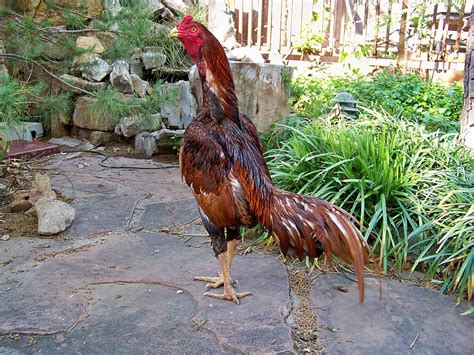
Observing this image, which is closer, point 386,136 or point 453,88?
point 386,136

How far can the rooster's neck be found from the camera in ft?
7.64

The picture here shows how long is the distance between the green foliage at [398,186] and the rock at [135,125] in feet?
7.75

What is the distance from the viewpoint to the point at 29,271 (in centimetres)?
279

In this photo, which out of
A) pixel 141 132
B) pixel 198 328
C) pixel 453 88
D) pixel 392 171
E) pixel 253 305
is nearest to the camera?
pixel 198 328

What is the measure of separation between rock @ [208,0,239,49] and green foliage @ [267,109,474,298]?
158 inches

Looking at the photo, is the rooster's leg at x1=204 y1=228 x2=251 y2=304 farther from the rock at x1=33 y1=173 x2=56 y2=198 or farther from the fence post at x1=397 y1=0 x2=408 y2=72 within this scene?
the fence post at x1=397 y1=0 x2=408 y2=72

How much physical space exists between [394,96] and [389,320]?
14.8 feet

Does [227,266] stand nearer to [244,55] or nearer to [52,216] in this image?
[52,216]

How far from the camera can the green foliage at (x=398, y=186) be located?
2.92 m

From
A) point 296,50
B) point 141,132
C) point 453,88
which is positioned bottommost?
point 141,132

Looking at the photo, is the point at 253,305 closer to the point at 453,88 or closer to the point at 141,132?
the point at 141,132

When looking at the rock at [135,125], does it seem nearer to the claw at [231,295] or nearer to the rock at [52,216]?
the rock at [52,216]

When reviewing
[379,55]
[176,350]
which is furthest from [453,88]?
[176,350]

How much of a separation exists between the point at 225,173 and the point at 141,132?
3.89 m
